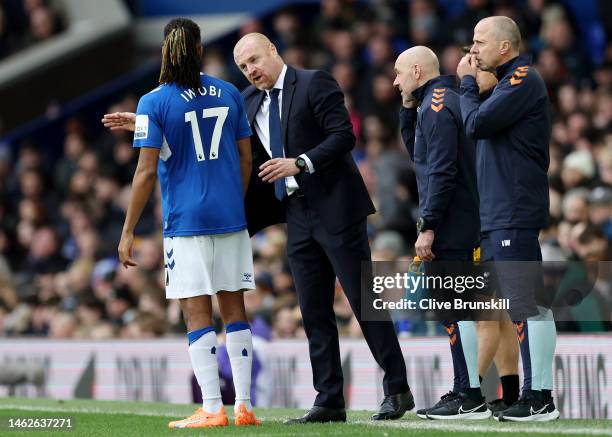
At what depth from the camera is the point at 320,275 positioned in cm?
740

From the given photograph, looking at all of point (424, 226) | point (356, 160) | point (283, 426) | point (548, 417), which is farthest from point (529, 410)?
point (356, 160)

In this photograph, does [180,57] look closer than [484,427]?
No

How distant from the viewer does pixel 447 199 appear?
711cm

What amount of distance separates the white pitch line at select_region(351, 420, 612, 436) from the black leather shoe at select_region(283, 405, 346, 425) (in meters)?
0.15

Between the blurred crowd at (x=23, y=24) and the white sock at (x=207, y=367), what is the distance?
13408 millimetres

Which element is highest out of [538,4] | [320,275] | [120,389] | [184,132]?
[538,4]

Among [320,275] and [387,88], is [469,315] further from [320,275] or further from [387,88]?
[387,88]

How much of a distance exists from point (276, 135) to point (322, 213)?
507mm

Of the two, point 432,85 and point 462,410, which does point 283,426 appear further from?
point 432,85

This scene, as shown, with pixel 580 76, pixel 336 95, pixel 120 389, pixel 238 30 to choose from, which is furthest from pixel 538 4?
pixel 336 95

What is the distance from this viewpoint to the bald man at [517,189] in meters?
6.76

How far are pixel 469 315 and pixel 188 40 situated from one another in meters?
2.08

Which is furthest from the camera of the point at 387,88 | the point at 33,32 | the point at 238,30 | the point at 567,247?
the point at 33,32

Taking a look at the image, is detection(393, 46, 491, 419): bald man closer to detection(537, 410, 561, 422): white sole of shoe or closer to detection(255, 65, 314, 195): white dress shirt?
detection(537, 410, 561, 422): white sole of shoe
